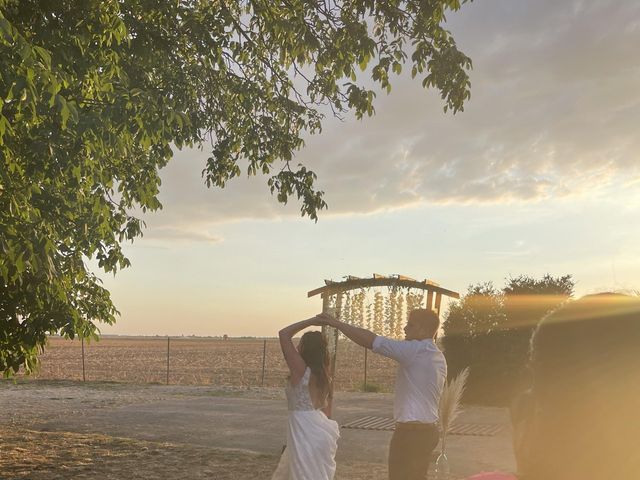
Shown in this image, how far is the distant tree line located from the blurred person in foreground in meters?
18.6

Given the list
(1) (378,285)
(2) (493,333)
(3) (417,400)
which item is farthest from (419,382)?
(2) (493,333)

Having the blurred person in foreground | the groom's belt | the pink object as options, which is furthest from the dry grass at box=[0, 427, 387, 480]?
the blurred person in foreground

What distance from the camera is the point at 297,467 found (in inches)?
224

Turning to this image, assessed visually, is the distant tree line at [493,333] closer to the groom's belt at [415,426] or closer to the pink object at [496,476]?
the groom's belt at [415,426]

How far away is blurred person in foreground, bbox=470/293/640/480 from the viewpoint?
976 mm

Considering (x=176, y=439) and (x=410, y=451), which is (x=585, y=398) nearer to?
(x=410, y=451)

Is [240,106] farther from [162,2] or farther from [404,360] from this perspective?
[404,360]

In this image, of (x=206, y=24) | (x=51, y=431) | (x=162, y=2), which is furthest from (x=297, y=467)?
(x=51, y=431)

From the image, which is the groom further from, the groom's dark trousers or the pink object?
the pink object

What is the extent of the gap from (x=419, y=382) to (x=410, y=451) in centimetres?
60

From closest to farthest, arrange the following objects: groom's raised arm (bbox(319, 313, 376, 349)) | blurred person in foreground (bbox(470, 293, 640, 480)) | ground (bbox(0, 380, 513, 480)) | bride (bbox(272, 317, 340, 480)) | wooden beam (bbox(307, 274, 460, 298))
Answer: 1. blurred person in foreground (bbox(470, 293, 640, 480))
2. groom's raised arm (bbox(319, 313, 376, 349))
3. bride (bbox(272, 317, 340, 480))
4. ground (bbox(0, 380, 513, 480))
5. wooden beam (bbox(307, 274, 460, 298))

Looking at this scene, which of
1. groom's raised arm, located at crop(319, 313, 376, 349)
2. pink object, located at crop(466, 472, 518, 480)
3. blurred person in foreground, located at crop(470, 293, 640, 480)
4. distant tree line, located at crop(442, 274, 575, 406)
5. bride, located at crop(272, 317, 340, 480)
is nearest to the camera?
blurred person in foreground, located at crop(470, 293, 640, 480)

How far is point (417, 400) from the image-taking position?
18.9 feet

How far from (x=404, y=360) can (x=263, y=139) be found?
756 cm
